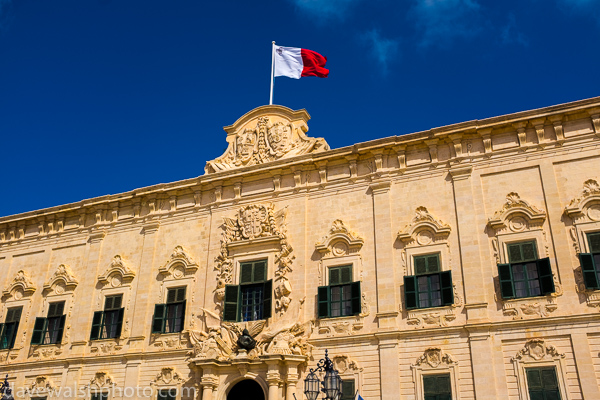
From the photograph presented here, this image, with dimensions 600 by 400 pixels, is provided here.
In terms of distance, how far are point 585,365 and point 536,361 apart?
1290mm

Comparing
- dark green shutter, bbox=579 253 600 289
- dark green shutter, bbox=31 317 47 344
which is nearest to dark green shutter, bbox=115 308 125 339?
dark green shutter, bbox=31 317 47 344

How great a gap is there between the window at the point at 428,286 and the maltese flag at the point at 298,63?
9.86 m

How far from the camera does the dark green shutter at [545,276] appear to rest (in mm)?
17875

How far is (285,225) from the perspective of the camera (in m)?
22.7

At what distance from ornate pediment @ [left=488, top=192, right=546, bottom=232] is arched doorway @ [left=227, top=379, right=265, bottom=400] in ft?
31.7

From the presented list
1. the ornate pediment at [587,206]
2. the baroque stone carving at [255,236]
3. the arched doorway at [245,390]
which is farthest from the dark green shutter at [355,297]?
the ornate pediment at [587,206]

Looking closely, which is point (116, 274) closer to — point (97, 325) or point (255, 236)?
point (97, 325)

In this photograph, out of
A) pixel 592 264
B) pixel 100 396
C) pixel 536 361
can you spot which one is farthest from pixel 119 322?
pixel 592 264

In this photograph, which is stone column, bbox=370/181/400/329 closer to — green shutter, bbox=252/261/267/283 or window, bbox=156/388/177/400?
green shutter, bbox=252/261/267/283

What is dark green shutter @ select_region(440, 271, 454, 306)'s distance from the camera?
19.0 meters

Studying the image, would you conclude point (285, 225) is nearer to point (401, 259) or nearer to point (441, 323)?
point (401, 259)

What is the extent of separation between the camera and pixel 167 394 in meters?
21.8

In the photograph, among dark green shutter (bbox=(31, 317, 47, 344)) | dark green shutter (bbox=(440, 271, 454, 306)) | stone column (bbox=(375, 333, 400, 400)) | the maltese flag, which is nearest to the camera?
stone column (bbox=(375, 333, 400, 400))

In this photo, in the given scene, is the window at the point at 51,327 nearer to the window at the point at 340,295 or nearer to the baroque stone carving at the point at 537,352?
the window at the point at 340,295
